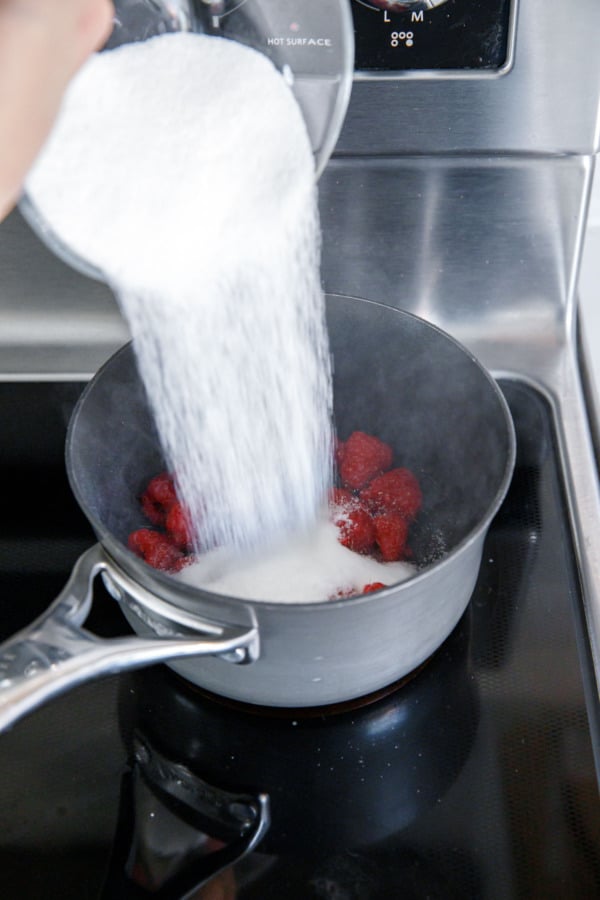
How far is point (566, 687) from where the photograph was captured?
0.55 metres

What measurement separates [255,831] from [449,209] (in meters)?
0.43

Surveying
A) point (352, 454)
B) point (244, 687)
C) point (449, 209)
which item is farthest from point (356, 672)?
point (449, 209)

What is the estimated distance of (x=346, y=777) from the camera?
0.53 m

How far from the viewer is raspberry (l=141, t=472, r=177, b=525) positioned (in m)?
0.65

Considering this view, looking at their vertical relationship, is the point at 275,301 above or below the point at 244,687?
above

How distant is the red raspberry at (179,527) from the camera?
628 millimetres

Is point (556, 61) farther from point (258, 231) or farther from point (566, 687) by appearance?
point (566, 687)

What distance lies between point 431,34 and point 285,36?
11 centimetres

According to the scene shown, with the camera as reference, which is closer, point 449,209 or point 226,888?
point 226,888

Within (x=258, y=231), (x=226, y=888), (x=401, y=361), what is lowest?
(x=226, y=888)

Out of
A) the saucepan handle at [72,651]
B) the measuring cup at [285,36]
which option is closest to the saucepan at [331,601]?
the saucepan handle at [72,651]

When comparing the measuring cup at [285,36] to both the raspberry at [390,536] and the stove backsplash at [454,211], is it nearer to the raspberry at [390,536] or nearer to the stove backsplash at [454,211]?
the stove backsplash at [454,211]

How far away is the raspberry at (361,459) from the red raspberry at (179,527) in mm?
114

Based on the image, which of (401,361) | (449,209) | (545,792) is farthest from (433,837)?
(449,209)
